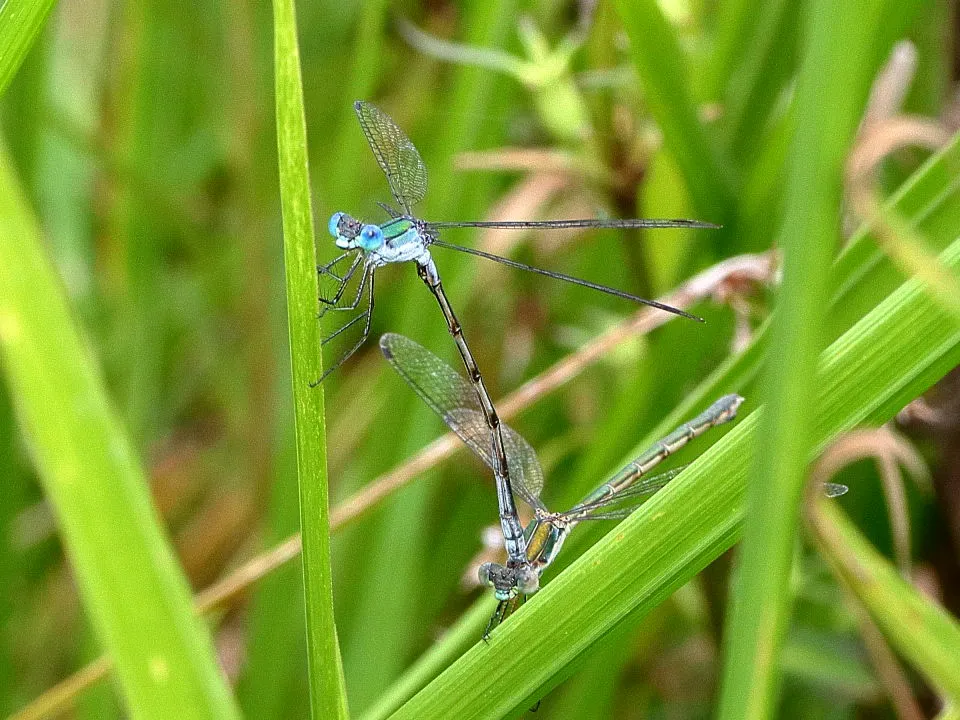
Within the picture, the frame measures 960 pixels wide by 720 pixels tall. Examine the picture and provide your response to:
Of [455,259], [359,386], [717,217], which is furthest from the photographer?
[359,386]

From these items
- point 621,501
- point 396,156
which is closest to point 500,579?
point 621,501

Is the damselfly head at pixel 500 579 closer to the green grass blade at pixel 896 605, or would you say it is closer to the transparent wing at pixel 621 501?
the transparent wing at pixel 621 501

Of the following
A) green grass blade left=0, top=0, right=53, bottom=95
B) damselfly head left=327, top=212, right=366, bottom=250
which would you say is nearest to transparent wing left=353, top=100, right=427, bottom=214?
damselfly head left=327, top=212, right=366, bottom=250

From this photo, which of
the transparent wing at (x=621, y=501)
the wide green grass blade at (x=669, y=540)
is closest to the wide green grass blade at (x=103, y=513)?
the wide green grass blade at (x=669, y=540)

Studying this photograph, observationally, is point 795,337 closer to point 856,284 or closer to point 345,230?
point 856,284

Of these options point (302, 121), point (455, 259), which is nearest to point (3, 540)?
point (455, 259)

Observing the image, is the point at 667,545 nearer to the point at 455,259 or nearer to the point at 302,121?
the point at 302,121
